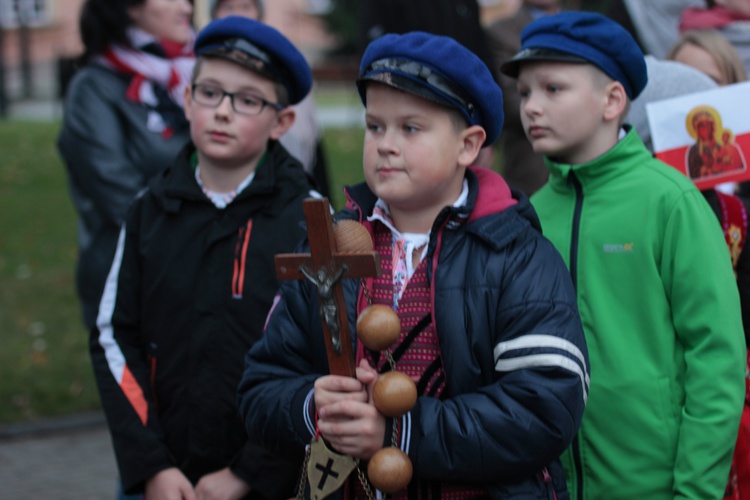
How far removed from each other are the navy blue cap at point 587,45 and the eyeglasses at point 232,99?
2.68 ft

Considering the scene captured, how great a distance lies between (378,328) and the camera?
6.95ft

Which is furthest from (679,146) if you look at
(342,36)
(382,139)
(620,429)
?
(342,36)

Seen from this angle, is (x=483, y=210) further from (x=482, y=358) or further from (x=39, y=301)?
(x=39, y=301)

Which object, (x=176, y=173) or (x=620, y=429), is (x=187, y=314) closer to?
(x=176, y=173)

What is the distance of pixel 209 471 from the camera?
3102mm

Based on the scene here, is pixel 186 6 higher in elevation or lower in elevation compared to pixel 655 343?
higher

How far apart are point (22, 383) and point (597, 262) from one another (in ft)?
16.3

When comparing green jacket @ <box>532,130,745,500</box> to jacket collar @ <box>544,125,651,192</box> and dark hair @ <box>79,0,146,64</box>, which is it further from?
dark hair @ <box>79,0,146,64</box>

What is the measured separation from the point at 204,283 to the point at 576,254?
3.62 feet

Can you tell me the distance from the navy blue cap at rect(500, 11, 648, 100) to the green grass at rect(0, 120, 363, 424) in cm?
460

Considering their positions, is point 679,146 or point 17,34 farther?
point 17,34

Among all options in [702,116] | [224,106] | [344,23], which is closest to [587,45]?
[702,116]

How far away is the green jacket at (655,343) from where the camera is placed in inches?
107

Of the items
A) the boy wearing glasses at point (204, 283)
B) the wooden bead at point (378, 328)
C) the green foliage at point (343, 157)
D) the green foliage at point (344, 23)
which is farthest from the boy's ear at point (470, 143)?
the green foliage at point (344, 23)
